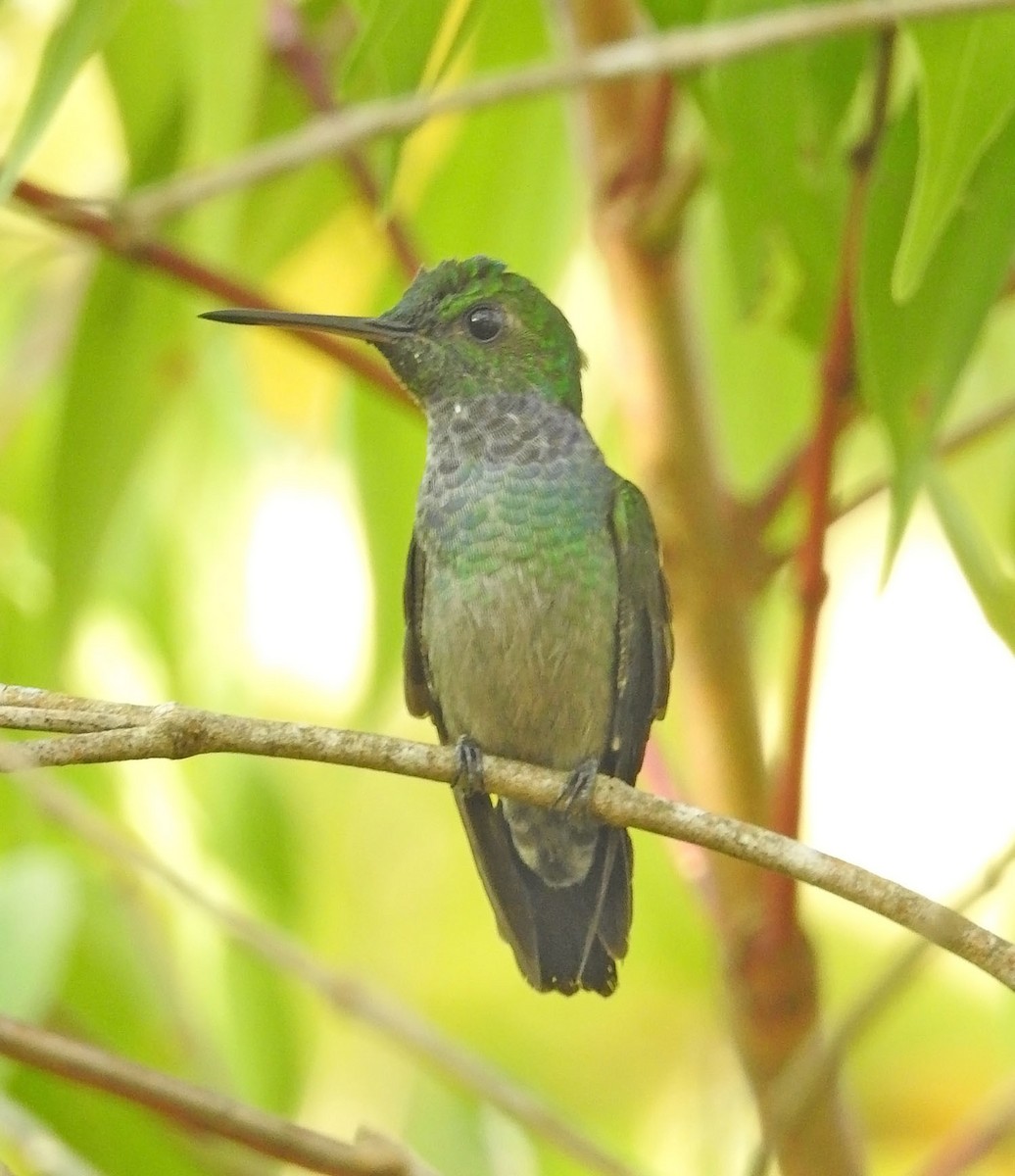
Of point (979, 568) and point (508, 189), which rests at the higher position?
point (508, 189)

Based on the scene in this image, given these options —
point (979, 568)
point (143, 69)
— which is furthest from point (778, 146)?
point (143, 69)

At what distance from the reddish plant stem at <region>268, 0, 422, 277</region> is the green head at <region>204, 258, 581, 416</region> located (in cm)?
5

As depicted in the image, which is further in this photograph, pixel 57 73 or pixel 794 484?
pixel 794 484

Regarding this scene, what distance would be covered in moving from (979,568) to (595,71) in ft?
1.75

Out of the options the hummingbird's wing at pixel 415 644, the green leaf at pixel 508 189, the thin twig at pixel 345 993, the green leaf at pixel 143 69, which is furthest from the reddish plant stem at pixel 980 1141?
the green leaf at pixel 143 69

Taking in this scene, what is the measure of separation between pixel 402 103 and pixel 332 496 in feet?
6.55

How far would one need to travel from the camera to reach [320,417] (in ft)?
10.2

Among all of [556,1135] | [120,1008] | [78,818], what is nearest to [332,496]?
[120,1008]

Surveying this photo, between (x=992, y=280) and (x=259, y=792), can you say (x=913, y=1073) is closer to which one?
(x=259, y=792)

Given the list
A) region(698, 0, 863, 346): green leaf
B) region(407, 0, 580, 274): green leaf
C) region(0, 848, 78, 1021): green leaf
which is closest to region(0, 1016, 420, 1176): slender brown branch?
region(0, 848, 78, 1021): green leaf

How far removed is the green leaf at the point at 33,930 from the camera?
1.79 meters

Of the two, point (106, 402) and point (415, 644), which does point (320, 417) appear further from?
point (415, 644)

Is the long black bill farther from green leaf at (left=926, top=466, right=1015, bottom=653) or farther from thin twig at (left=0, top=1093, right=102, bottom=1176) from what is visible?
thin twig at (left=0, top=1093, right=102, bottom=1176)

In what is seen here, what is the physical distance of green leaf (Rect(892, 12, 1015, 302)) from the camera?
53.0 inches
